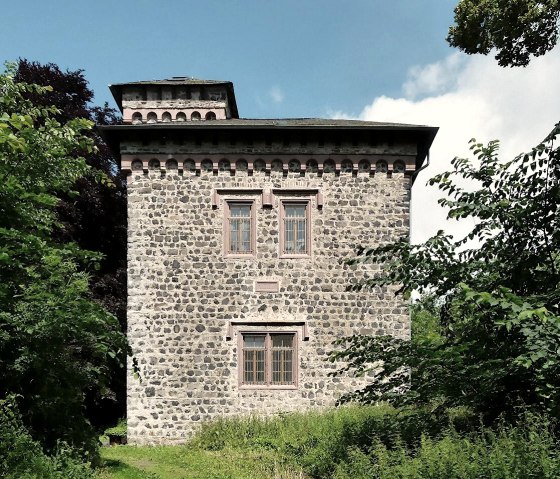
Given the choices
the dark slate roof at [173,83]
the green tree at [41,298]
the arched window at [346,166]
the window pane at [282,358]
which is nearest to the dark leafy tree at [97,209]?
the dark slate roof at [173,83]

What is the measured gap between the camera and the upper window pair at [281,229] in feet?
51.7

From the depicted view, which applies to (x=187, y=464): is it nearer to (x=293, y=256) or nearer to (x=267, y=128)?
(x=293, y=256)

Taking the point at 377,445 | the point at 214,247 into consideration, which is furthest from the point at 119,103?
the point at 377,445

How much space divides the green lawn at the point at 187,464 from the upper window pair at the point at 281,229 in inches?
203

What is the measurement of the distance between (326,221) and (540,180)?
9307mm

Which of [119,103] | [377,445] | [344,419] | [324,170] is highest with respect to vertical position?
[119,103]

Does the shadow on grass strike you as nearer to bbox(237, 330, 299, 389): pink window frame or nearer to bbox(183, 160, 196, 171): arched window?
bbox(237, 330, 299, 389): pink window frame

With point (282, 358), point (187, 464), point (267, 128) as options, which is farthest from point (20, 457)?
point (267, 128)

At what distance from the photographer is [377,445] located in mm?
7594

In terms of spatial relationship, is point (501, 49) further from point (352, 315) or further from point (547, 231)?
point (352, 315)

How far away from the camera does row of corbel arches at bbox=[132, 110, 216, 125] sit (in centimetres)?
1938

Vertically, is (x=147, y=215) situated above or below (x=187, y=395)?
above

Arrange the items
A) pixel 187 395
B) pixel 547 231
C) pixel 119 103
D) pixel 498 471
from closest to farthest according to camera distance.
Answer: pixel 498 471
pixel 547 231
pixel 187 395
pixel 119 103

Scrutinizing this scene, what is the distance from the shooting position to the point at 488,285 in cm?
695
